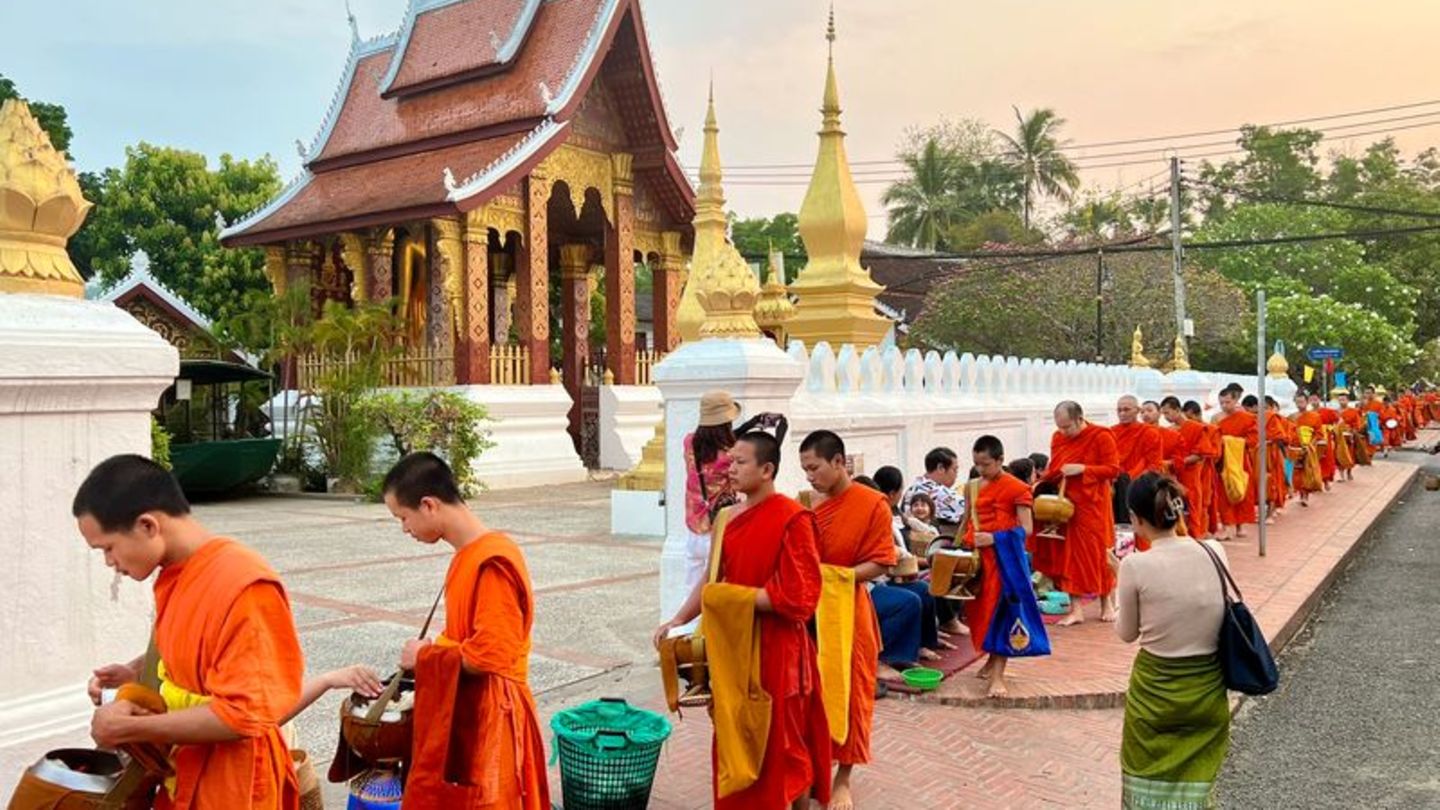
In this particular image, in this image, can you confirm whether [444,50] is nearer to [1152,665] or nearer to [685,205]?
[685,205]

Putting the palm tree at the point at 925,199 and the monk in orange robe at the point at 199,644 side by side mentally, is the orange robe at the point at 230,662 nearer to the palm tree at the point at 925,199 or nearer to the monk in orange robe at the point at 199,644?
the monk in orange robe at the point at 199,644

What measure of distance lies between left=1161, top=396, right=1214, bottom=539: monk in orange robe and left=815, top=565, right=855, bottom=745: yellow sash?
23.5 ft

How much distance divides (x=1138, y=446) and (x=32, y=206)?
26.5 feet

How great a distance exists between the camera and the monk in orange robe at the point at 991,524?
5.49 m

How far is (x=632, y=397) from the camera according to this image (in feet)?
66.0

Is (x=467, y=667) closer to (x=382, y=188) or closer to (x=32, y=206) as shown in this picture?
(x=32, y=206)

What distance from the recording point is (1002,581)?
550cm

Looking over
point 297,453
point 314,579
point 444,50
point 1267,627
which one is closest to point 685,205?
point 444,50

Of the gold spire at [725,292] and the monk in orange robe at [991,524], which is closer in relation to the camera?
the monk in orange robe at [991,524]

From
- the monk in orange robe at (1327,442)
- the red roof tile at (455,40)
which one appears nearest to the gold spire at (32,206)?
the monk in orange robe at (1327,442)

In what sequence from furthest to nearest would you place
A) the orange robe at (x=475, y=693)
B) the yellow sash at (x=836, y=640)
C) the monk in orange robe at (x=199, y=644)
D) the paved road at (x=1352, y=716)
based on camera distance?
the paved road at (x=1352, y=716)
the yellow sash at (x=836, y=640)
the orange robe at (x=475, y=693)
the monk in orange robe at (x=199, y=644)

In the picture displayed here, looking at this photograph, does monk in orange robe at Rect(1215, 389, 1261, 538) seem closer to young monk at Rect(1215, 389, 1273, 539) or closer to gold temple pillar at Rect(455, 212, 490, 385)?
young monk at Rect(1215, 389, 1273, 539)

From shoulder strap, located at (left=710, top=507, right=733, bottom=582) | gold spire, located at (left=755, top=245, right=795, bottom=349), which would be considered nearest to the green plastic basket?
shoulder strap, located at (left=710, top=507, right=733, bottom=582)

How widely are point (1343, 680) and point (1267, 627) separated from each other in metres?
0.65
